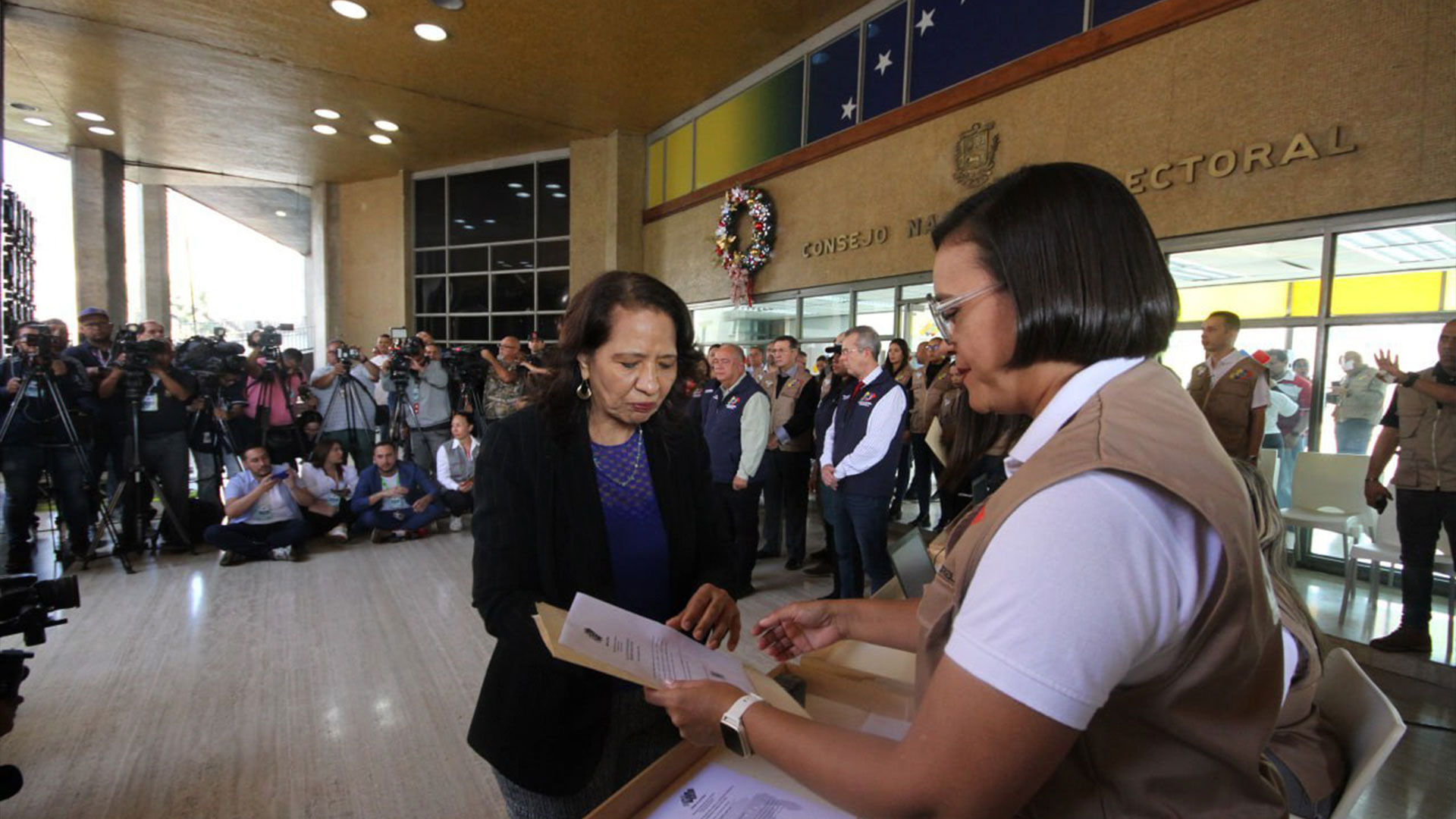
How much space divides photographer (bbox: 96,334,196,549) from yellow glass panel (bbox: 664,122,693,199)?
5.74 m

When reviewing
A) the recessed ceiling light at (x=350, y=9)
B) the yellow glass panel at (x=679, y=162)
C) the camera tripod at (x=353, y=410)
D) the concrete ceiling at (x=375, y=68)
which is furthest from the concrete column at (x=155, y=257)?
the yellow glass panel at (x=679, y=162)

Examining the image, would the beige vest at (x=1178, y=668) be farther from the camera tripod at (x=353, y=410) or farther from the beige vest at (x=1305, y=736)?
the camera tripod at (x=353, y=410)

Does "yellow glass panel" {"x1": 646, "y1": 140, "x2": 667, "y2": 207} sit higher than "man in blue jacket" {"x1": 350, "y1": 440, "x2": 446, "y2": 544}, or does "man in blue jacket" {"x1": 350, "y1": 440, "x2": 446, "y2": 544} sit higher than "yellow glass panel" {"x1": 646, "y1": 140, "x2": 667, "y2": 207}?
"yellow glass panel" {"x1": 646, "y1": 140, "x2": 667, "y2": 207}

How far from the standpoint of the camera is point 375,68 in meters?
7.79

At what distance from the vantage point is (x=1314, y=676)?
1078mm

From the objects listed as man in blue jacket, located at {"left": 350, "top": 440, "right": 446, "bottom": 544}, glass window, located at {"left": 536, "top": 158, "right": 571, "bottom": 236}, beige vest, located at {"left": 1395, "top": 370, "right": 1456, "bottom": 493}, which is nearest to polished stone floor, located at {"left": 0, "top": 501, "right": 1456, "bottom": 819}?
beige vest, located at {"left": 1395, "top": 370, "right": 1456, "bottom": 493}

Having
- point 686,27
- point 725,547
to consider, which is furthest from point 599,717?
point 686,27

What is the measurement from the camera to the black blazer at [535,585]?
1.14 metres

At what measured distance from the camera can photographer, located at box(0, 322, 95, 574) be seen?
4.19m

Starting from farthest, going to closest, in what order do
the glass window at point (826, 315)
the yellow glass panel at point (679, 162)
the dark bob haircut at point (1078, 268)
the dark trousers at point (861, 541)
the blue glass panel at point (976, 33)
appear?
the yellow glass panel at point (679, 162), the glass window at point (826, 315), the blue glass panel at point (976, 33), the dark trousers at point (861, 541), the dark bob haircut at point (1078, 268)

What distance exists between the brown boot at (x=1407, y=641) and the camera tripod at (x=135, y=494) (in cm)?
698

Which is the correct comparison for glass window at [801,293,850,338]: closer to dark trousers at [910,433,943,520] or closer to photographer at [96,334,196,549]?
dark trousers at [910,433,943,520]

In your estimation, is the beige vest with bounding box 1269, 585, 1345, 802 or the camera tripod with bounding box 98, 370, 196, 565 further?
the camera tripod with bounding box 98, 370, 196, 565

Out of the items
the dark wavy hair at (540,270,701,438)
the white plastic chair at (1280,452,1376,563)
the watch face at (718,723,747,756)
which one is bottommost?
the white plastic chair at (1280,452,1376,563)
